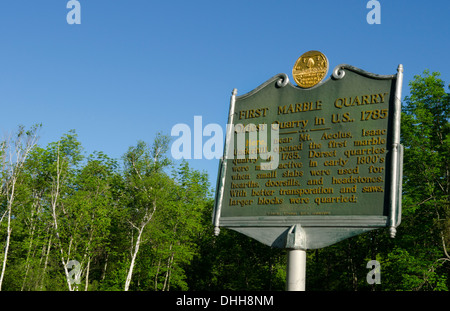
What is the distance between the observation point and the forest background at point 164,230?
2373 centimetres

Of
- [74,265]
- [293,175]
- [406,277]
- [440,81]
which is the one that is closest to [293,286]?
[293,175]

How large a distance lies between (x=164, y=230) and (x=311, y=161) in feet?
86.0

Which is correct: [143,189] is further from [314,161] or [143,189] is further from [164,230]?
[314,161]

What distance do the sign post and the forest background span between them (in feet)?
46.9

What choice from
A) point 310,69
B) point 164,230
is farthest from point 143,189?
point 310,69

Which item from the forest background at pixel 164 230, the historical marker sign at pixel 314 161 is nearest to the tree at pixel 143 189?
the forest background at pixel 164 230

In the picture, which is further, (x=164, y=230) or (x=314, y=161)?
(x=164, y=230)

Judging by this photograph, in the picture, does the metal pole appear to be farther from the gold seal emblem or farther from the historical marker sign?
the gold seal emblem

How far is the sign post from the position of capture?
363 inches

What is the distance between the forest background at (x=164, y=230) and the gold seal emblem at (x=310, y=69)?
14.5 meters

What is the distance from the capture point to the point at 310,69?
10594mm

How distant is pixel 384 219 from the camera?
8.88 meters

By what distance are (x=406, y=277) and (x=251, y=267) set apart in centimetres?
1766

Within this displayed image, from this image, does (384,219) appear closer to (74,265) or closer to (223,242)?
(74,265)
